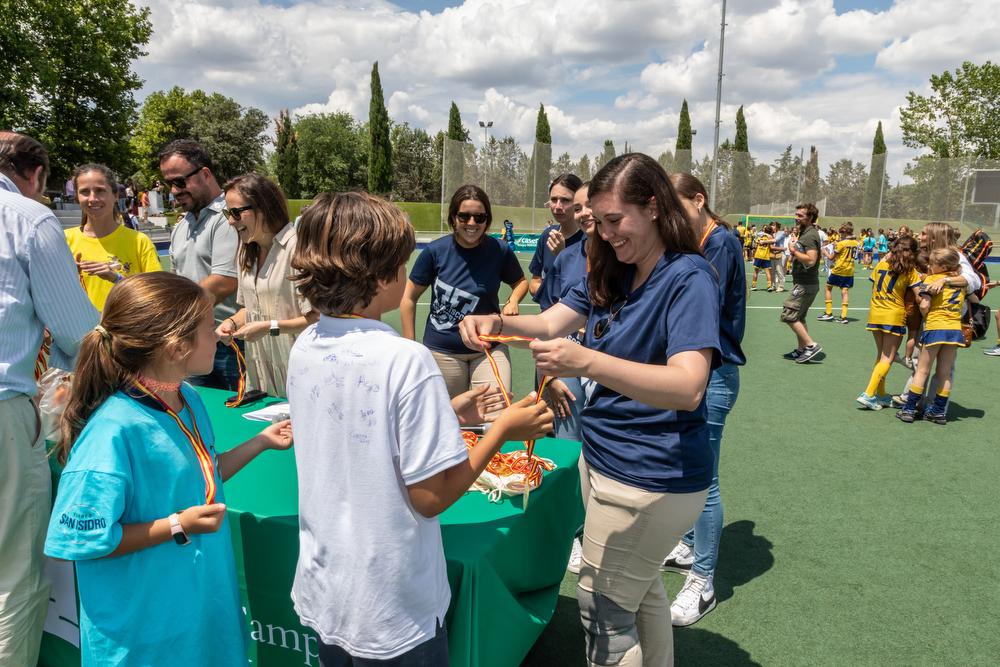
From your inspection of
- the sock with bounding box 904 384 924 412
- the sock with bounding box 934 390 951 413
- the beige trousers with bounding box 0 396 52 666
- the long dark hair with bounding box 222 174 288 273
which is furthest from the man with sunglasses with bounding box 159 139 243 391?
the sock with bounding box 934 390 951 413

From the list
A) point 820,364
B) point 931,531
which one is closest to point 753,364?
point 820,364

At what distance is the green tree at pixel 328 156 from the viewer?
70.2m

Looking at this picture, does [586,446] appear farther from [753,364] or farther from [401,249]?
[753,364]

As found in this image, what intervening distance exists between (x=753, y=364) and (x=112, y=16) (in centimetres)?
3184

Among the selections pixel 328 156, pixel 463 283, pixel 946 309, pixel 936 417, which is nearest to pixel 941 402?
pixel 936 417

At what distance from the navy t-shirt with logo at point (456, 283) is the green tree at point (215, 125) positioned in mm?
59875

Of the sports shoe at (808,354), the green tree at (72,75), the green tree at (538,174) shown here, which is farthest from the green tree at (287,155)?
the sports shoe at (808,354)

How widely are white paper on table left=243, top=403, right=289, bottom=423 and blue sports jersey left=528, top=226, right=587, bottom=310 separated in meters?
1.78

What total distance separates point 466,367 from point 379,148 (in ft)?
164

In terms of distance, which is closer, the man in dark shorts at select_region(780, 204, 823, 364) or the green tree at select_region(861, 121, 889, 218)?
the man in dark shorts at select_region(780, 204, 823, 364)

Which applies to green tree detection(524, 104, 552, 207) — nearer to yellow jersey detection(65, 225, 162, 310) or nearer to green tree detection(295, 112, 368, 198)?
yellow jersey detection(65, 225, 162, 310)

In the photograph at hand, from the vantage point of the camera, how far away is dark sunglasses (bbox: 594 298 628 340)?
2018mm

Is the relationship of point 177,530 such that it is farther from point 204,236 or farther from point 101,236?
point 101,236

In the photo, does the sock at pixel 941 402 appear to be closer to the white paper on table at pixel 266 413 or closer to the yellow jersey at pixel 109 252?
the white paper on table at pixel 266 413
